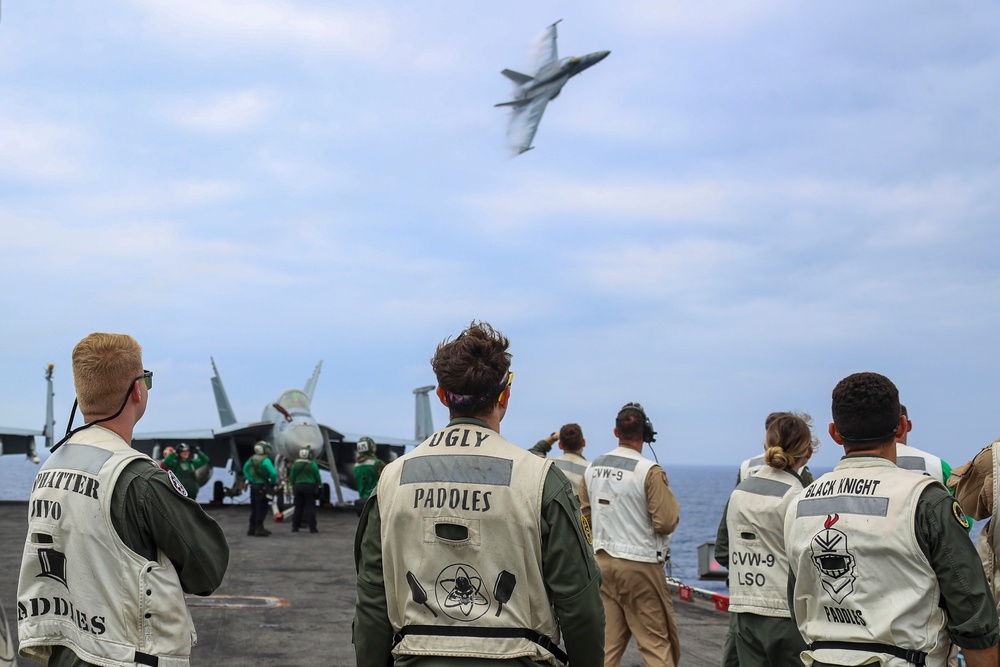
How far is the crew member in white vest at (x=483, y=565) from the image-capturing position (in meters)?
3.04

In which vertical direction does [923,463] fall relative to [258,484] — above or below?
above

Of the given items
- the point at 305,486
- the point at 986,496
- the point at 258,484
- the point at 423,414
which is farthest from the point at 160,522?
the point at 423,414

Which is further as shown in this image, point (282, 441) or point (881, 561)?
point (282, 441)

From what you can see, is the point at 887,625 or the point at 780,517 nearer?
the point at 887,625

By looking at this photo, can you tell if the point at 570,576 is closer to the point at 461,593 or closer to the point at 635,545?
the point at 461,593

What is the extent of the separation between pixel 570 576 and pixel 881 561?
4.06 ft

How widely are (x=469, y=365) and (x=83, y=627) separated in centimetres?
166

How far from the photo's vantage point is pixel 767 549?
5230mm

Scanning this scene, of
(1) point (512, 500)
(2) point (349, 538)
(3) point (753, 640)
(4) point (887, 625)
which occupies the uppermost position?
(1) point (512, 500)

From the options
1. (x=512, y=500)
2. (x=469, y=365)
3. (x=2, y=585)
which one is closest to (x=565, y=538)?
(x=512, y=500)

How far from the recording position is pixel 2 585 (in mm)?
11000

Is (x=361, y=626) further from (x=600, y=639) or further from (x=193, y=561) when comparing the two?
(x=600, y=639)

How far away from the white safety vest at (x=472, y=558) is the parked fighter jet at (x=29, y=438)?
35102 mm

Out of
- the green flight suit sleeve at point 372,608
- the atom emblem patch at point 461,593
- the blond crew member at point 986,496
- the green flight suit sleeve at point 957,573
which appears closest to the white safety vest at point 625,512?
the blond crew member at point 986,496
